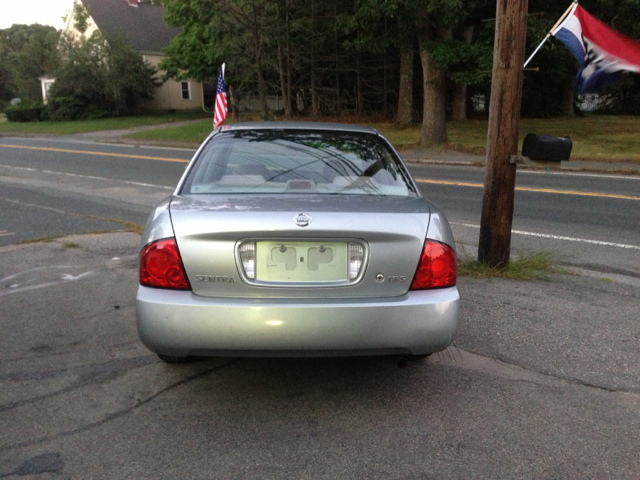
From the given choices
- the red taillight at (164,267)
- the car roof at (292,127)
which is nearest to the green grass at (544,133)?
the car roof at (292,127)

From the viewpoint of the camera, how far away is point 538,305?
529 centimetres

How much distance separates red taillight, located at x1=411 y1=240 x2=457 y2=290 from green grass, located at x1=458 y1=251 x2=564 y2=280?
2.75 metres

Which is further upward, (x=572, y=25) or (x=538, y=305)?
(x=572, y=25)

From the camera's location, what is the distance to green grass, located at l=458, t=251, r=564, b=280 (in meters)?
6.19

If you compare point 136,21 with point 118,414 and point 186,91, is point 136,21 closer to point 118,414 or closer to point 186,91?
point 186,91

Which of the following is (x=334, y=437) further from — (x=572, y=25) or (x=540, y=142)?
(x=572, y=25)

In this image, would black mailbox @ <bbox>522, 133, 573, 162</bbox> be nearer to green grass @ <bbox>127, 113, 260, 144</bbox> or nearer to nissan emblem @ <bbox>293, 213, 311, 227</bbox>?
nissan emblem @ <bbox>293, 213, 311, 227</bbox>

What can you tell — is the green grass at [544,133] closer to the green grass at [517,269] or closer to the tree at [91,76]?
the green grass at [517,269]

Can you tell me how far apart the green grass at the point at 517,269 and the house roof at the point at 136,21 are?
50109 millimetres

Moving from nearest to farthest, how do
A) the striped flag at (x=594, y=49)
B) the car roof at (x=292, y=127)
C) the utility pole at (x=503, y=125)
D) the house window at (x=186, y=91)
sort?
the car roof at (x=292, y=127) → the utility pole at (x=503, y=125) → the striped flag at (x=594, y=49) → the house window at (x=186, y=91)

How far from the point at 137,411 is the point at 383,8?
59.0ft

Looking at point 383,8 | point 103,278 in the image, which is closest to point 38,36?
point 383,8

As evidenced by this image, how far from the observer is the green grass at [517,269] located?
619 cm

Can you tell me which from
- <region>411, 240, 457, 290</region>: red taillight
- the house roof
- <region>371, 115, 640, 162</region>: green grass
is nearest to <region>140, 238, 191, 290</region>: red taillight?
<region>411, 240, 457, 290</region>: red taillight
